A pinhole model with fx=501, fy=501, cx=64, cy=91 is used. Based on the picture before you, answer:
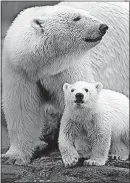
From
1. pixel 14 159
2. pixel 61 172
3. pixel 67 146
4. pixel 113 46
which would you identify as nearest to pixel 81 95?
pixel 67 146

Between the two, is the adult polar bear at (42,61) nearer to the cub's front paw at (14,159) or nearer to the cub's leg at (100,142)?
the cub's front paw at (14,159)

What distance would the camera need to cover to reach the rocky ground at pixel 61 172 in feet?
8.32

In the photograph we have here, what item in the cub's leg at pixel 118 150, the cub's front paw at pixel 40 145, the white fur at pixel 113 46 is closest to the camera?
the cub's leg at pixel 118 150

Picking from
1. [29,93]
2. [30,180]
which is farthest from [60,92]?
[30,180]

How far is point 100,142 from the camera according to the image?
2586mm

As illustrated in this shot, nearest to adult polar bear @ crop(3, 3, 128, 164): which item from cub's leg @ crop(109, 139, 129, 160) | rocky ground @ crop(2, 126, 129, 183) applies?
rocky ground @ crop(2, 126, 129, 183)

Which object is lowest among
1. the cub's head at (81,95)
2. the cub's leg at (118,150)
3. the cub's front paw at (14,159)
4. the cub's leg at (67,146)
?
the cub's front paw at (14,159)

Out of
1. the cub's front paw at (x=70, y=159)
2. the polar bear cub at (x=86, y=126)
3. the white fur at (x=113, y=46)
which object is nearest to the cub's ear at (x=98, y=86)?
the polar bear cub at (x=86, y=126)

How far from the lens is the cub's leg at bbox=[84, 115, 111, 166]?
101 inches

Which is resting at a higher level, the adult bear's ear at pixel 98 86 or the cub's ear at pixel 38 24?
the cub's ear at pixel 38 24

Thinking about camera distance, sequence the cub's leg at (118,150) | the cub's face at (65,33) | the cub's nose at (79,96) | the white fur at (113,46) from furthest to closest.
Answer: the white fur at (113,46) → the cub's leg at (118,150) → the cub's face at (65,33) → the cub's nose at (79,96)

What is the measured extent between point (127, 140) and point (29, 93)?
0.61m

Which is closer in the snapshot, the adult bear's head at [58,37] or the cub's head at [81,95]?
the cub's head at [81,95]

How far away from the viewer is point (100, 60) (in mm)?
3154
